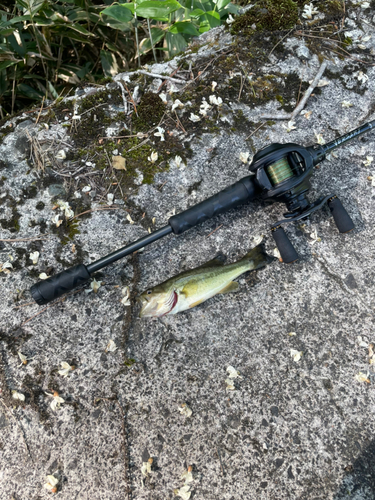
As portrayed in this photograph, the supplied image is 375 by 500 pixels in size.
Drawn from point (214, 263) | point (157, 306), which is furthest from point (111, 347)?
point (214, 263)

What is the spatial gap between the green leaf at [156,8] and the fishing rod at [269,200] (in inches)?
66.7

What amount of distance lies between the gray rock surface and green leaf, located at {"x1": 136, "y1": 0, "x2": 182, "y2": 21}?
74 cm

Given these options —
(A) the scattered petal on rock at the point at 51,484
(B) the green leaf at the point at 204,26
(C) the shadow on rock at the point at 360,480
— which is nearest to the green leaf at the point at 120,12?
(B) the green leaf at the point at 204,26

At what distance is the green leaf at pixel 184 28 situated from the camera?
12.3 feet

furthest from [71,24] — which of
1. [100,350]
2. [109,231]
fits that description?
[100,350]

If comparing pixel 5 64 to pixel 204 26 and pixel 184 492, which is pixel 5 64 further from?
pixel 184 492

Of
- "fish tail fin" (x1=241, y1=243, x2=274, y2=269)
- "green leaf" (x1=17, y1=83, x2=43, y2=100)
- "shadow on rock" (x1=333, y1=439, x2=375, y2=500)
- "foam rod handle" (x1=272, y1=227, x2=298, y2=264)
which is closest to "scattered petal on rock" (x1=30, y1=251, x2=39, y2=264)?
"fish tail fin" (x1=241, y1=243, x2=274, y2=269)

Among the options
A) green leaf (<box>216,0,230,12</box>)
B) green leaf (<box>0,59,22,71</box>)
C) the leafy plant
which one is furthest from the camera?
green leaf (<box>0,59,22,71</box>)

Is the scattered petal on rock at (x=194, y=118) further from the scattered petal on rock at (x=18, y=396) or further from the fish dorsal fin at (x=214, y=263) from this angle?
the scattered petal on rock at (x=18, y=396)

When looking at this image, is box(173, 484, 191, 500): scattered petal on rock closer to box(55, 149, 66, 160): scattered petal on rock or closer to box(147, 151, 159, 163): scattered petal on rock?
box(147, 151, 159, 163): scattered petal on rock

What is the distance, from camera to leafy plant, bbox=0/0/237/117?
3.90m

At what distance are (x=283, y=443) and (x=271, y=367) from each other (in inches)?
23.0

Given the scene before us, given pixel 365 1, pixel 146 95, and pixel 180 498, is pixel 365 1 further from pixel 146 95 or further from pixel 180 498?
pixel 180 498

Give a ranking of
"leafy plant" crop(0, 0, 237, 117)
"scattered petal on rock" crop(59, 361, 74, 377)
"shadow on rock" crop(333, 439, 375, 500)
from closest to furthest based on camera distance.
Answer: "shadow on rock" crop(333, 439, 375, 500) → "scattered petal on rock" crop(59, 361, 74, 377) → "leafy plant" crop(0, 0, 237, 117)
